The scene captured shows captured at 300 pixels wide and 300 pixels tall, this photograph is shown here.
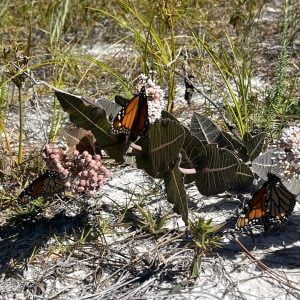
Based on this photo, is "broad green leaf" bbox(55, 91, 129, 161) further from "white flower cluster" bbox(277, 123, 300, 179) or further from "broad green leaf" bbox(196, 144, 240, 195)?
"white flower cluster" bbox(277, 123, 300, 179)

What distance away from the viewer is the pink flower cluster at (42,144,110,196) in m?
1.79

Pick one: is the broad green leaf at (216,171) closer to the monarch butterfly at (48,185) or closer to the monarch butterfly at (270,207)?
the monarch butterfly at (270,207)

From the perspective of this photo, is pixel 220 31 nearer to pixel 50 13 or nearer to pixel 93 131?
pixel 50 13

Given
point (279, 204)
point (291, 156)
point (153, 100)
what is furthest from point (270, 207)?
point (153, 100)

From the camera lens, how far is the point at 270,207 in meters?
1.85

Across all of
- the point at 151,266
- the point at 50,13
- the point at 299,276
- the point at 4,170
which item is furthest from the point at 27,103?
the point at 299,276

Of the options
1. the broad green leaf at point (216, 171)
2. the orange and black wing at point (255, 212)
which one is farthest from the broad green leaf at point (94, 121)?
the orange and black wing at point (255, 212)

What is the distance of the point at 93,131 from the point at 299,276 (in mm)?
719

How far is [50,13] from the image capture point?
3.84 m

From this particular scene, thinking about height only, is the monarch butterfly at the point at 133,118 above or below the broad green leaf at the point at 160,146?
above

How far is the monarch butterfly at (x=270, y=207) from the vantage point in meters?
1.86

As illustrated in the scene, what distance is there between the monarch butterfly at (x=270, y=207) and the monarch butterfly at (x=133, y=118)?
40 centimetres

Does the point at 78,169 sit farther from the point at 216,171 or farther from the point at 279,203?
the point at 279,203

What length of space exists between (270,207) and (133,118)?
481mm
